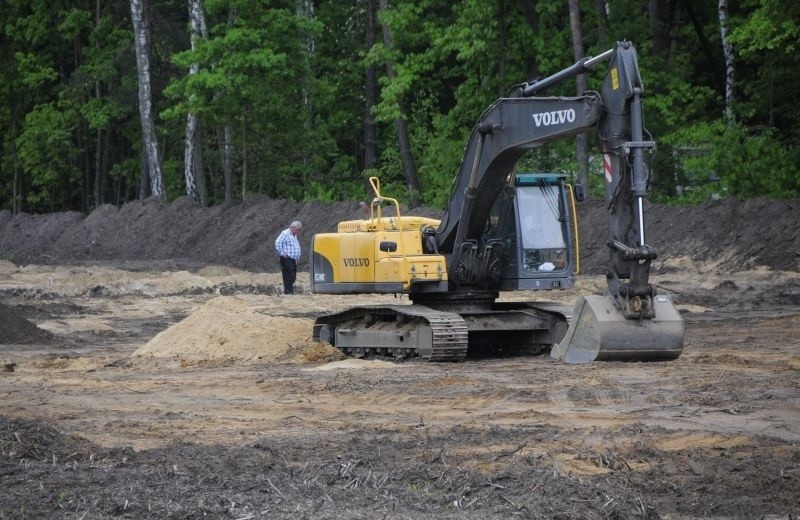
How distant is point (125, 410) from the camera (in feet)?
39.7

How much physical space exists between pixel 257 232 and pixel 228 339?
20780mm

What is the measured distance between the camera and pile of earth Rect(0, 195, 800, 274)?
1068 inches

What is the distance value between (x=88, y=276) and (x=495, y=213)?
1856 cm

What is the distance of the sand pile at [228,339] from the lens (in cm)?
1752

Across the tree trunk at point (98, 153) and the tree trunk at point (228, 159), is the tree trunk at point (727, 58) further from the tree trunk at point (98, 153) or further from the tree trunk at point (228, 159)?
the tree trunk at point (98, 153)

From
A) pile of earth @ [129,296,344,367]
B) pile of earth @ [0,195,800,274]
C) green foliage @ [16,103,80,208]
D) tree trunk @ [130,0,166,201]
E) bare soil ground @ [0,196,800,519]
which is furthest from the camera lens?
green foliage @ [16,103,80,208]

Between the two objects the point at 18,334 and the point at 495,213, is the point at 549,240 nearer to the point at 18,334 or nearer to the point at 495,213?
the point at 495,213

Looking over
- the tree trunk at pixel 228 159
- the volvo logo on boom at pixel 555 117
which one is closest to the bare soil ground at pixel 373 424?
the volvo logo on boom at pixel 555 117

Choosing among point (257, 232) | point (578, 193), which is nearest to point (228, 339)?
point (578, 193)

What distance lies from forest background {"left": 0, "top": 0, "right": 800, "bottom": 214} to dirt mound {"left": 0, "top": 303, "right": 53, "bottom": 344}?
16.4 meters

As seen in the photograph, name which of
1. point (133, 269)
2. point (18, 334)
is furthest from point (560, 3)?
point (18, 334)

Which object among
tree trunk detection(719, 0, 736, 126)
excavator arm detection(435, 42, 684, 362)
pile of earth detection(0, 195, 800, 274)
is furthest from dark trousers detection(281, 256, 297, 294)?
tree trunk detection(719, 0, 736, 126)

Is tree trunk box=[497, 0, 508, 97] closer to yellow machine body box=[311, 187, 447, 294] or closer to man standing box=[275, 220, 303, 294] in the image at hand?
man standing box=[275, 220, 303, 294]

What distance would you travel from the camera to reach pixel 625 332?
12992 millimetres
